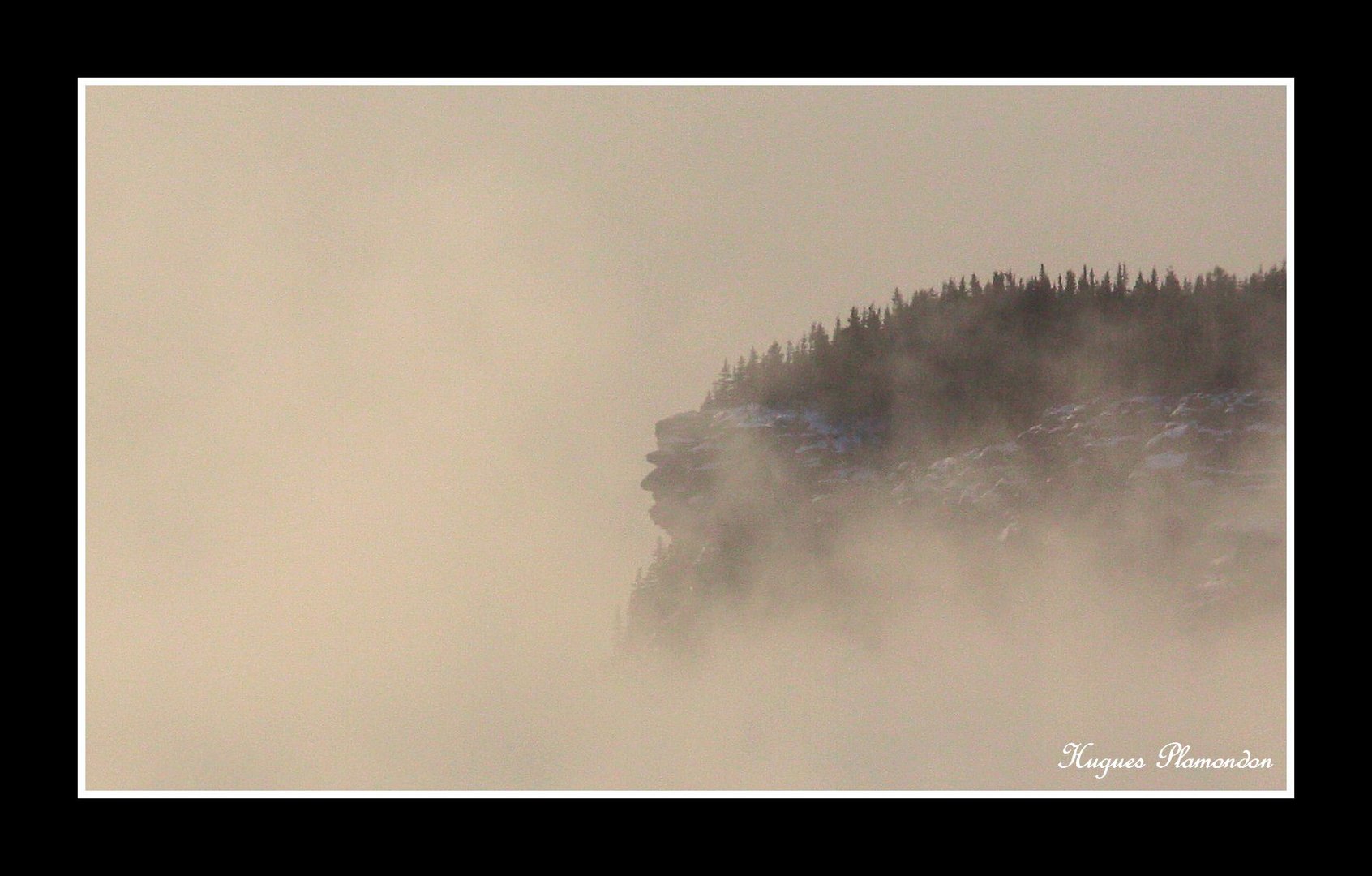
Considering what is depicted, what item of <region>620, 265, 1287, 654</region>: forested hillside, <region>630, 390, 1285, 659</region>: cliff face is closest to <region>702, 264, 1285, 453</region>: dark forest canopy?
<region>620, 265, 1287, 654</region>: forested hillside

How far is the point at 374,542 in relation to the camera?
6.03m

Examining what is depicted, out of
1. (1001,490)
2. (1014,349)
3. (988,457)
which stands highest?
(1014,349)

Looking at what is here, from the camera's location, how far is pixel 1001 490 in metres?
5.90

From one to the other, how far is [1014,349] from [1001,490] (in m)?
0.83

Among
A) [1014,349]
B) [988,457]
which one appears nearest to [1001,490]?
[988,457]

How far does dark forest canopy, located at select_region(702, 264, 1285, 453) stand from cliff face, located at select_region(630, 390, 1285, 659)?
0.40 feet

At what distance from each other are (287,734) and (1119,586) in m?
4.85

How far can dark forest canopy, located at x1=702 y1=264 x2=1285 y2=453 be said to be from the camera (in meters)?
5.88

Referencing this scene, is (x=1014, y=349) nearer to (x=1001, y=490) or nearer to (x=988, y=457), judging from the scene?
(x=988, y=457)

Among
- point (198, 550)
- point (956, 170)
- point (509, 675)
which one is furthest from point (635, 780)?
point (956, 170)

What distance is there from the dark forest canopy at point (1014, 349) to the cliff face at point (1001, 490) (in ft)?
0.40

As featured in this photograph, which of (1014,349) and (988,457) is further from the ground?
(1014,349)

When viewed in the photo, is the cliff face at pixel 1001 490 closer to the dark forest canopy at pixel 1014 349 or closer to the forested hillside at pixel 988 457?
the forested hillside at pixel 988 457

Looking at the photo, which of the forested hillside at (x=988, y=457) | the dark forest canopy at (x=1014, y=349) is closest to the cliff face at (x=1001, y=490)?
the forested hillside at (x=988, y=457)
